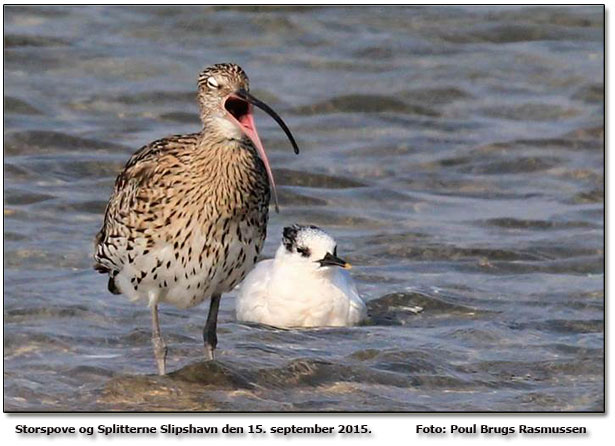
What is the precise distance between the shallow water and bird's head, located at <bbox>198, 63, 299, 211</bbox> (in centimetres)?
137

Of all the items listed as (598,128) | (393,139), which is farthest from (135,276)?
(598,128)

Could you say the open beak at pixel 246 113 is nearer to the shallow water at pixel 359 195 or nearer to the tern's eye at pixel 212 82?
the tern's eye at pixel 212 82

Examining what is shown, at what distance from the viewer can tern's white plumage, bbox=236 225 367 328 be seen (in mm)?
9016

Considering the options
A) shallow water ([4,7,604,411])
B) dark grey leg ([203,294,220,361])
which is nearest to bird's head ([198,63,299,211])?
dark grey leg ([203,294,220,361])

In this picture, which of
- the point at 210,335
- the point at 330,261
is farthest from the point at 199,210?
the point at 330,261

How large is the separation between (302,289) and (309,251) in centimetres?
30

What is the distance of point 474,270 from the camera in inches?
400

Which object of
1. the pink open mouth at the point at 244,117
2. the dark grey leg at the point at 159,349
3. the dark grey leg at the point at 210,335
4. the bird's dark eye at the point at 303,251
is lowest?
the dark grey leg at the point at 159,349

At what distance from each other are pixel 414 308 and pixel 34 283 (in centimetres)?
244

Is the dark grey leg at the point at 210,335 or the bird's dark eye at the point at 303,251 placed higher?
the bird's dark eye at the point at 303,251

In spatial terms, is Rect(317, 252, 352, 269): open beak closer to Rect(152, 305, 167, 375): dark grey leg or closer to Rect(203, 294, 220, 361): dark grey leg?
Rect(203, 294, 220, 361): dark grey leg

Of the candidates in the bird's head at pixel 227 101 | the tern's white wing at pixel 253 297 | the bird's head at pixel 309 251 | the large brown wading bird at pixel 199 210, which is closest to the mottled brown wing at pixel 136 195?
the large brown wading bird at pixel 199 210

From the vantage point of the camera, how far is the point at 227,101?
714 centimetres

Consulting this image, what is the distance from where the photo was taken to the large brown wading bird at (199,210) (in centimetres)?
732
